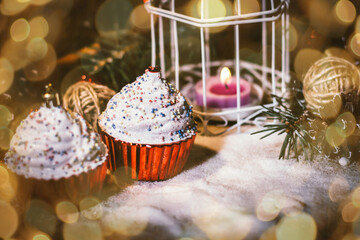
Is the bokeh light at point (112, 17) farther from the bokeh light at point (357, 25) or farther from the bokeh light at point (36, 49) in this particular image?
the bokeh light at point (357, 25)

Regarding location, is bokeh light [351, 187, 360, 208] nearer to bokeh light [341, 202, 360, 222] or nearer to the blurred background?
bokeh light [341, 202, 360, 222]

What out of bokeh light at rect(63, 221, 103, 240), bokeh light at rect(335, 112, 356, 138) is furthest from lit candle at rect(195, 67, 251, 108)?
bokeh light at rect(63, 221, 103, 240)

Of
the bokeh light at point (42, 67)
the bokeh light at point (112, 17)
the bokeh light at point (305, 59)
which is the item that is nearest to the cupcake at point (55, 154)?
the bokeh light at point (42, 67)

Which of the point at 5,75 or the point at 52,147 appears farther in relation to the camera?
the point at 5,75

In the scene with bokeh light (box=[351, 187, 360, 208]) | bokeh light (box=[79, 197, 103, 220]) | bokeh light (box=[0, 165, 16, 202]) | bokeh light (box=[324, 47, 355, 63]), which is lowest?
bokeh light (box=[351, 187, 360, 208])

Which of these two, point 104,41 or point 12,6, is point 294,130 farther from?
point 12,6

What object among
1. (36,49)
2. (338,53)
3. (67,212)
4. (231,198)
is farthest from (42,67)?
(338,53)

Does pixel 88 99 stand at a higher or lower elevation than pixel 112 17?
lower

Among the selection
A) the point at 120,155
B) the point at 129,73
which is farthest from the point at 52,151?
the point at 129,73
